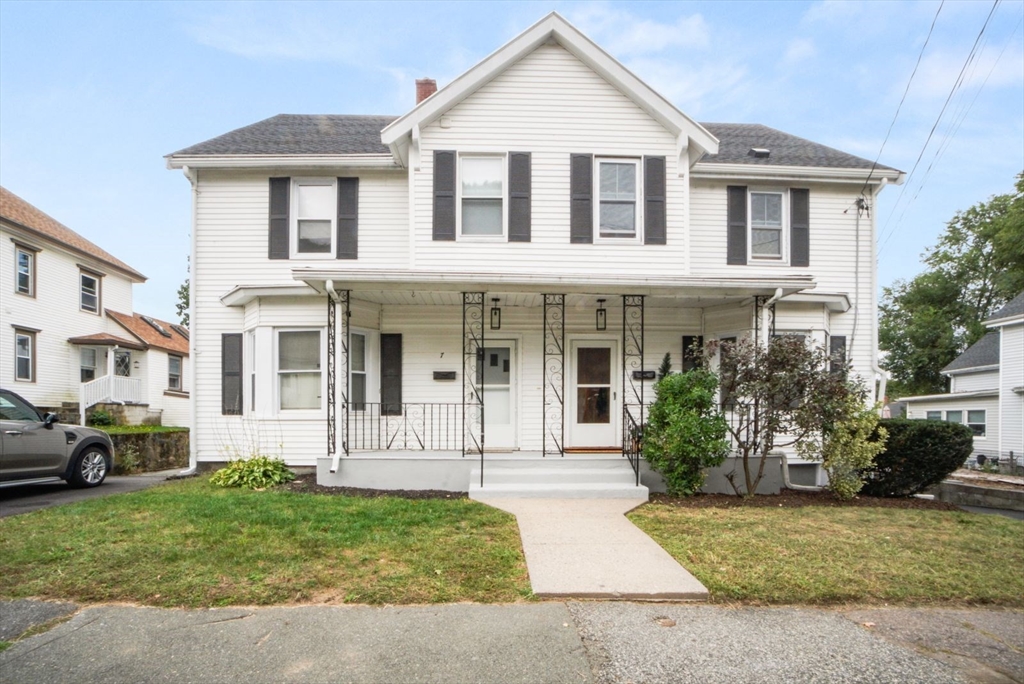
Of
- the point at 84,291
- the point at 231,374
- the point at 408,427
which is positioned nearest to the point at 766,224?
the point at 408,427

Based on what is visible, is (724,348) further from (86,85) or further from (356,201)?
(86,85)

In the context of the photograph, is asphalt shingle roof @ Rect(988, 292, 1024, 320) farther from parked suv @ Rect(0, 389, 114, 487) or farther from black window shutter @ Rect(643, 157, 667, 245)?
parked suv @ Rect(0, 389, 114, 487)

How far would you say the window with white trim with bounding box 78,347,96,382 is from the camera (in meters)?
20.8

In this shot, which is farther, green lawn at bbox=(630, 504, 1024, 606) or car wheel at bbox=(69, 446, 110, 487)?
car wheel at bbox=(69, 446, 110, 487)

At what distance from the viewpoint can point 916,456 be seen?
927 cm

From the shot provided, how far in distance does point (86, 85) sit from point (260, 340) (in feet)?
30.5

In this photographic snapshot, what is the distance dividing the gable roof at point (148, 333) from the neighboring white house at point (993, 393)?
27402mm

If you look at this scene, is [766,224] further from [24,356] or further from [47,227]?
[47,227]

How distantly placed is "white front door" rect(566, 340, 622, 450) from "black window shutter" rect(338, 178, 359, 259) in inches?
174

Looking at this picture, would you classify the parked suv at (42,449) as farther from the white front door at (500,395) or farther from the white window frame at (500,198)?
the white window frame at (500,198)

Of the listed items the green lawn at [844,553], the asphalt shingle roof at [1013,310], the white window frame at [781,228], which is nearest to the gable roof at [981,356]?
the asphalt shingle roof at [1013,310]

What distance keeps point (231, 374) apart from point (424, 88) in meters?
7.04

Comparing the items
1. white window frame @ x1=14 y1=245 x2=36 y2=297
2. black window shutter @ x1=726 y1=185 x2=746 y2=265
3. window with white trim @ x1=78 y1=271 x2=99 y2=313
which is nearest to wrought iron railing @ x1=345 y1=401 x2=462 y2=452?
black window shutter @ x1=726 y1=185 x2=746 y2=265

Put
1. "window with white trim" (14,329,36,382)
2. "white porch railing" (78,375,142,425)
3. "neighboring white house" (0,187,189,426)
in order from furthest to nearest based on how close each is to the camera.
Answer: "white porch railing" (78,375,142,425) < "window with white trim" (14,329,36,382) < "neighboring white house" (0,187,189,426)
